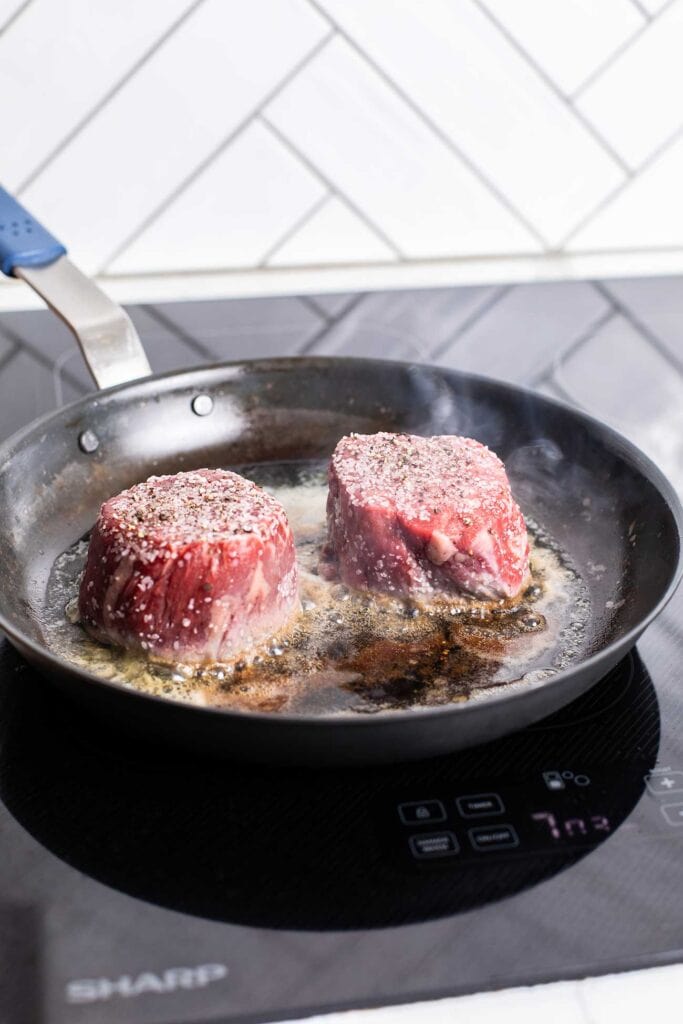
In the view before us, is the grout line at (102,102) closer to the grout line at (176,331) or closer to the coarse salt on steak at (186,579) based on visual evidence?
the grout line at (176,331)

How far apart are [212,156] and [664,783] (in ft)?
4.32

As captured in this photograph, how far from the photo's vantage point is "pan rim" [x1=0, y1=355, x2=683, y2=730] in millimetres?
814

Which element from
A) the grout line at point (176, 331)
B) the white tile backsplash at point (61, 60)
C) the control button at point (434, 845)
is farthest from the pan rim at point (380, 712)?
the white tile backsplash at point (61, 60)

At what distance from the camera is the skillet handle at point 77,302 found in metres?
1.39

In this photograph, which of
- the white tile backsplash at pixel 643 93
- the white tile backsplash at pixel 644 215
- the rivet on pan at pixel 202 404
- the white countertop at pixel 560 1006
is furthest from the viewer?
the white tile backsplash at pixel 644 215

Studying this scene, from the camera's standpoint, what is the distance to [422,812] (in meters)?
0.90

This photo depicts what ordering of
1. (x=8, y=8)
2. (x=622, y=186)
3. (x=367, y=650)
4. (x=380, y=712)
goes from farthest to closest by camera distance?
(x=622, y=186)
(x=8, y=8)
(x=367, y=650)
(x=380, y=712)

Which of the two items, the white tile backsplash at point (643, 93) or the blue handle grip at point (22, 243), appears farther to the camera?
the white tile backsplash at point (643, 93)

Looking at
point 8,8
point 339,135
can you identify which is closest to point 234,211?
point 339,135

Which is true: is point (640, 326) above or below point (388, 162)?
above

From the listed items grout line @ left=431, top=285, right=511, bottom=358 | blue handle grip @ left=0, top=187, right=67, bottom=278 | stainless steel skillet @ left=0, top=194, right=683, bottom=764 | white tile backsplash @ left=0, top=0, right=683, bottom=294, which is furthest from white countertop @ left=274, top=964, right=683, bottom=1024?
white tile backsplash @ left=0, top=0, right=683, bottom=294

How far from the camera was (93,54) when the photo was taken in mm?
1693

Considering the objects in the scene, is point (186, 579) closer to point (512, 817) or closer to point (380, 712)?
point (380, 712)

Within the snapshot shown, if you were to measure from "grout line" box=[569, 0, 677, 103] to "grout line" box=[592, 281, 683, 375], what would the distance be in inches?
13.2
